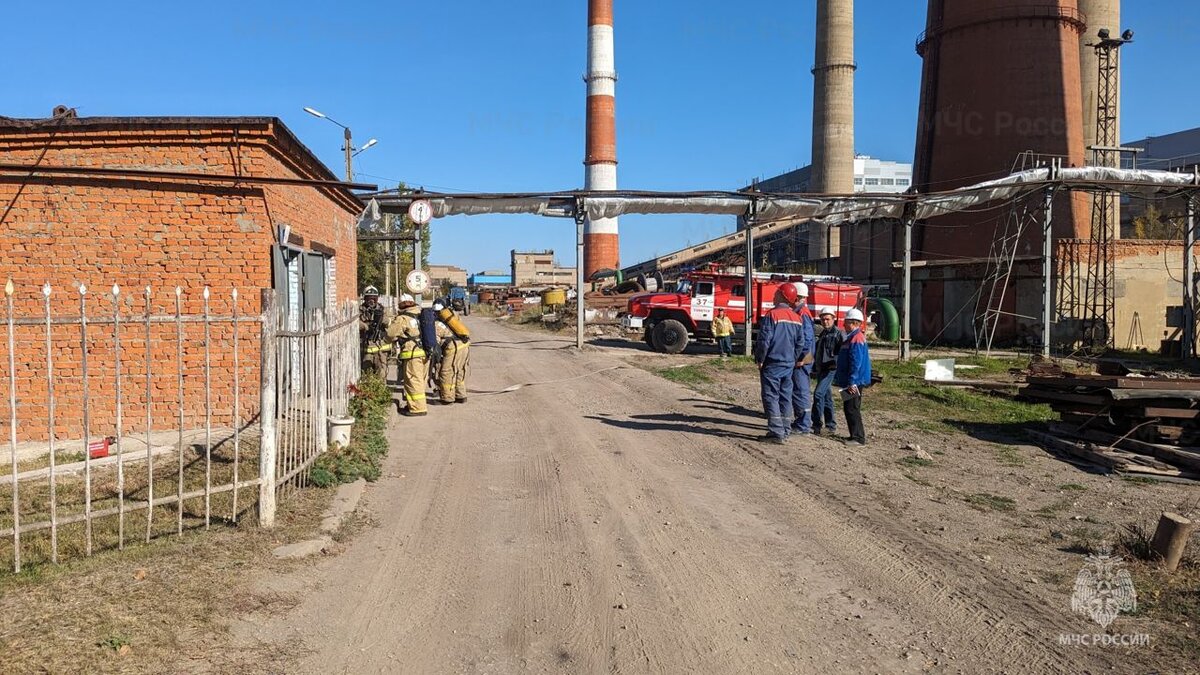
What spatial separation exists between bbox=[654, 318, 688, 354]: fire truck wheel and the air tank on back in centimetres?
1349

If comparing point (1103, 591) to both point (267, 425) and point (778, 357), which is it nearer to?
point (778, 357)

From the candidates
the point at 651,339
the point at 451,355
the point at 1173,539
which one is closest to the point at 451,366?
the point at 451,355

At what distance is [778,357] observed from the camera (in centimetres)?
919

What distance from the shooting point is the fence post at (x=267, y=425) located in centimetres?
584

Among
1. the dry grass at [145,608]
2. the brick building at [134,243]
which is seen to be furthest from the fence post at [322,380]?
the dry grass at [145,608]

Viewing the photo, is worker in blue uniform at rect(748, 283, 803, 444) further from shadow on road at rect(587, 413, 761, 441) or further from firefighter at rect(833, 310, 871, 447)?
firefighter at rect(833, 310, 871, 447)

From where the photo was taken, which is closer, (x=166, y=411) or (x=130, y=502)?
(x=130, y=502)

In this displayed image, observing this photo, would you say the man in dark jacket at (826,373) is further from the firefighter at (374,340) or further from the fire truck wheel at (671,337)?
the fire truck wheel at (671,337)

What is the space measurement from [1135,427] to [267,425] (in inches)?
356

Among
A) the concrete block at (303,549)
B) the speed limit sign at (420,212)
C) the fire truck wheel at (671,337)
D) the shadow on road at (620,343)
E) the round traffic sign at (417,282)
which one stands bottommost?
the concrete block at (303,549)

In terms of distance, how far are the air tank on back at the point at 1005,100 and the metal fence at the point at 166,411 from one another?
2690 cm

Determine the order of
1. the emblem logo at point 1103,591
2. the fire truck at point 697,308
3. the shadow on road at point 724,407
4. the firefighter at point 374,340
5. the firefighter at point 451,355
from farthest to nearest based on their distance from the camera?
the fire truck at point 697,308 < the firefighter at point 374,340 < the firefighter at point 451,355 < the shadow on road at point 724,407 < the emblem logo at point 1103,591

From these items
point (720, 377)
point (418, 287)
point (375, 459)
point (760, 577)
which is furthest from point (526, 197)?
point (760, 577)

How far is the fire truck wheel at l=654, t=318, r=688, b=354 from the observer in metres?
22.1
